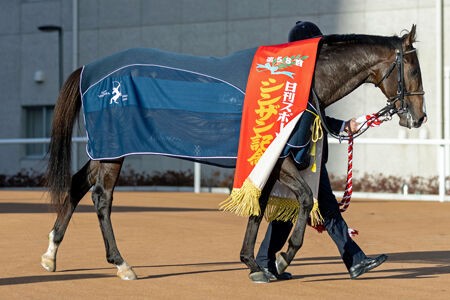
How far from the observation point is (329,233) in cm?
810

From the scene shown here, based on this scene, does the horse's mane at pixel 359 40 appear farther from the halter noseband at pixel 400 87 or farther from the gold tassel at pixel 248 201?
the gold tassel at pixel 248 201

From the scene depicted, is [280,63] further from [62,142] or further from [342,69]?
[62,142]

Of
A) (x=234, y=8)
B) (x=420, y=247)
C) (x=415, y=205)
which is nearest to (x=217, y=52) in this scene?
(x=234, y=8)

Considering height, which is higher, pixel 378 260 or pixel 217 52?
pixel 217 52

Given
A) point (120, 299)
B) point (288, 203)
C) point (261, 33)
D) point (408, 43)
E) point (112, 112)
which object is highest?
point (261, 33)

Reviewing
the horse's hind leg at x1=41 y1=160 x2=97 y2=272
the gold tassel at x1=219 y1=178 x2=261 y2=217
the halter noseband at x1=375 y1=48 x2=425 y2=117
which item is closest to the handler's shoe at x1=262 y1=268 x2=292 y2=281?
the gold tassel at x1=219 y1=178 x2=261 y2=217

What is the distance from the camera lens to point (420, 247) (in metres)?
10.4

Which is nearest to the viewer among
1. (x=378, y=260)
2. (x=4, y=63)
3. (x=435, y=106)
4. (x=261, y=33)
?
(x=378, y=260)

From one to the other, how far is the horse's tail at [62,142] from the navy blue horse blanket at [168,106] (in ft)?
0.69

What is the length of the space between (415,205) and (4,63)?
1561cm

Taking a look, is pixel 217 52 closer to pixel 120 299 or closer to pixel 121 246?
pixel 121 246

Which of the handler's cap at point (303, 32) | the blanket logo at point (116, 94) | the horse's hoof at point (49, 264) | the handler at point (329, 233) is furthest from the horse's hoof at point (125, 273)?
the handler's cap at point (303, 32)

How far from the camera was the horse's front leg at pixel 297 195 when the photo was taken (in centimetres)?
764

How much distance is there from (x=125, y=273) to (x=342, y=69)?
7.44 ft
